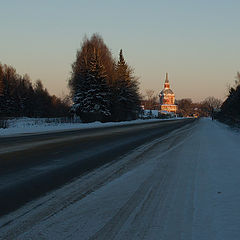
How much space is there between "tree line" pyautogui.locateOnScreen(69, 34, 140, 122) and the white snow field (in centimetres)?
3525

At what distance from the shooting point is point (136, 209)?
402cm

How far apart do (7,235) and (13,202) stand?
1298mm

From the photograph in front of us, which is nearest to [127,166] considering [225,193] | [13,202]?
[225,193]

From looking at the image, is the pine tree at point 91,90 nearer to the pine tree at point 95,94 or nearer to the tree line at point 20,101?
the pine tree at point 95,94

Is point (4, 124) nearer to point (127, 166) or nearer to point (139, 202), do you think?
point (127, 166)

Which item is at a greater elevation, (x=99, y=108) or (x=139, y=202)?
(x=99, y=108)

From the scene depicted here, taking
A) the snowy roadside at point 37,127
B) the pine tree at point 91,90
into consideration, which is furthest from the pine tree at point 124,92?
the snowy roadside at point 37,127

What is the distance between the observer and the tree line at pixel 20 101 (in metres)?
66.2

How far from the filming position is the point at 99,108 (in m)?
41.8

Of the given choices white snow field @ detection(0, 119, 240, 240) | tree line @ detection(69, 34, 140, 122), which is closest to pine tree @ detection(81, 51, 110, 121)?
tree line @ detection(69, 34, 140, 122)

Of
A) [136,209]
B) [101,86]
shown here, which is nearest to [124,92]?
[101,86]

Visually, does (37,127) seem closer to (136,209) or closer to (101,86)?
(101,86)

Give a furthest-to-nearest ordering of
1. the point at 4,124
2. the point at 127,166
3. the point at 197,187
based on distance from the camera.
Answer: the point at 4,124, the point at 127,166, the point at 197,187

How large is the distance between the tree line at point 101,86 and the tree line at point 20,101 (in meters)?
19.5
